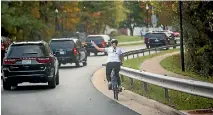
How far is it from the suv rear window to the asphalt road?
121cm

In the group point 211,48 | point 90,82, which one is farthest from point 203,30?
point 90,82

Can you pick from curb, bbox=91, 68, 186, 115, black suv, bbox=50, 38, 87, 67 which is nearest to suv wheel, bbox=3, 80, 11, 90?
curb, bbox=91, 68, 186, 115

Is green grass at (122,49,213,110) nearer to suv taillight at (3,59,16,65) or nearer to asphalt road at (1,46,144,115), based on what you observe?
asphalt road at (1,46,144,115)

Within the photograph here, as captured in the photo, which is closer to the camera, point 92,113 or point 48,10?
point 92,113

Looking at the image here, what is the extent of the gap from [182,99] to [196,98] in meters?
0.42

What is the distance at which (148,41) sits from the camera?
2029 inches

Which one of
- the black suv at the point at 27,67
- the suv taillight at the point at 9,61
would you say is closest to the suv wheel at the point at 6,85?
the black suv at the point at 27,67

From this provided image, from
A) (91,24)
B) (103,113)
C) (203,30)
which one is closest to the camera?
(103,113)

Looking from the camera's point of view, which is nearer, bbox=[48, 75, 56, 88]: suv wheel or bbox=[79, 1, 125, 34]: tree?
bbox=[48, 75, 56, 88]: suv wheel

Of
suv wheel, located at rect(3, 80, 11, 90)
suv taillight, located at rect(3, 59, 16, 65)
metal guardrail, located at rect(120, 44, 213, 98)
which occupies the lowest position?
suv wheel, located at rect(3, 80, 11, 90)

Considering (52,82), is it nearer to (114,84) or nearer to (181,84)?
(114,84)

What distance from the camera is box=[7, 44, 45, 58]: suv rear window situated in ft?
62.2

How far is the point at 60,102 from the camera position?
49.1 feet

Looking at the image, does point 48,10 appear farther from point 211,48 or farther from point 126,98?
point 126,98
